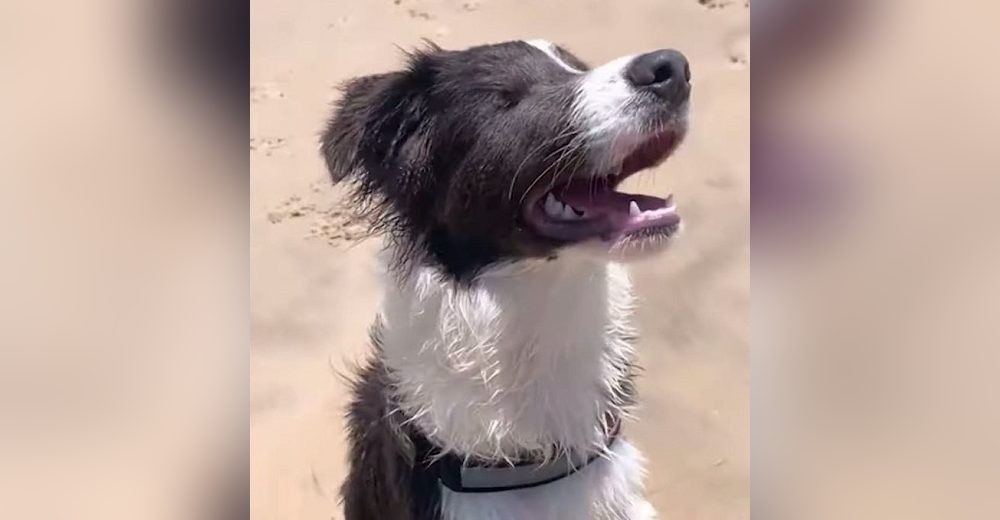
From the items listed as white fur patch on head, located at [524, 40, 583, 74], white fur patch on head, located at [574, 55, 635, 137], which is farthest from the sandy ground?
white fur patch on head, located at [574, 55, 635, 137]

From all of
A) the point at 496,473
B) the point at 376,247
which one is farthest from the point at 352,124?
the point at 496,473

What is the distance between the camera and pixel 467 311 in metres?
1.23

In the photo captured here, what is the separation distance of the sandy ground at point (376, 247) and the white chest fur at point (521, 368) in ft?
0.18

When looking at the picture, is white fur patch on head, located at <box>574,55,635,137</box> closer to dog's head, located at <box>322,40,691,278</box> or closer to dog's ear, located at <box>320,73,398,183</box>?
dog's head, located at <box>322,40,691,278</box>

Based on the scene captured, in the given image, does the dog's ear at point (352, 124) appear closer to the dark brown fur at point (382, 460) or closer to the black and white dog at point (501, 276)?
the black and white dog at point (501, 276)

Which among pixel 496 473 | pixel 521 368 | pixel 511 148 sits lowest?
pixel 496 473

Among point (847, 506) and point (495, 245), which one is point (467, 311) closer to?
point (495, 245)

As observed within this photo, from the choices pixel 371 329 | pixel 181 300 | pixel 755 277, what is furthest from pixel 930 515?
pixel 181 300

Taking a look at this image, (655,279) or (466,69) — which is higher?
(466,69)

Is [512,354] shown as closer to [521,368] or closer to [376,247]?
[521,368]

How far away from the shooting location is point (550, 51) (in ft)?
4.05

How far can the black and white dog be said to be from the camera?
117 cm

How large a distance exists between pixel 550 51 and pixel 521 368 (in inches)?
17.7

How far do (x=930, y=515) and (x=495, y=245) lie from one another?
28.0 inches
